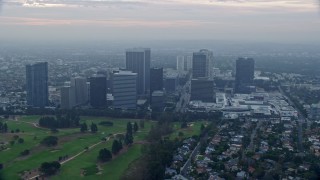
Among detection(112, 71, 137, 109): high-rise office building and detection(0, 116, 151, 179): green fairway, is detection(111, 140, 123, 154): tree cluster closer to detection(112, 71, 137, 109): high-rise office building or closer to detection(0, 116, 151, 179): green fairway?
detection(0, 116, 151, 179): green fairway

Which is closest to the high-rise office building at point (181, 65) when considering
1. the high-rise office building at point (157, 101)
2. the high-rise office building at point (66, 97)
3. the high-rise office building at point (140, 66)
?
the high-rise office building at point (140, 66)

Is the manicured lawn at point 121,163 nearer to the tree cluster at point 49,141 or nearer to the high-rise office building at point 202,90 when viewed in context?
the tree cluster at point 49,141

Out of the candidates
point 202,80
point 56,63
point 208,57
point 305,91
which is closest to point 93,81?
point 202,80

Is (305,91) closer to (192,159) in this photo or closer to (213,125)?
(213,125)

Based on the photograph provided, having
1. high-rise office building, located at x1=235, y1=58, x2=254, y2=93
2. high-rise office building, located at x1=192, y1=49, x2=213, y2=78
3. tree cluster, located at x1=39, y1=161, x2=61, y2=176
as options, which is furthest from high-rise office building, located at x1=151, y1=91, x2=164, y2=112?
tree cluster, located at x1=39, y1=161, x2=61, y2=176

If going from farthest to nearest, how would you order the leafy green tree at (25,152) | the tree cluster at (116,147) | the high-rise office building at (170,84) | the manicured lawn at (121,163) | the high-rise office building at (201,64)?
the high-rise office building at (170,84) → the high-rise office building at (201,64) → the tree cluster at (116,147) → the leafy green tree at (25,152) → the manicured lawn at (121,163)

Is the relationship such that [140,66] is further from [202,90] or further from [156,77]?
[202,90]
